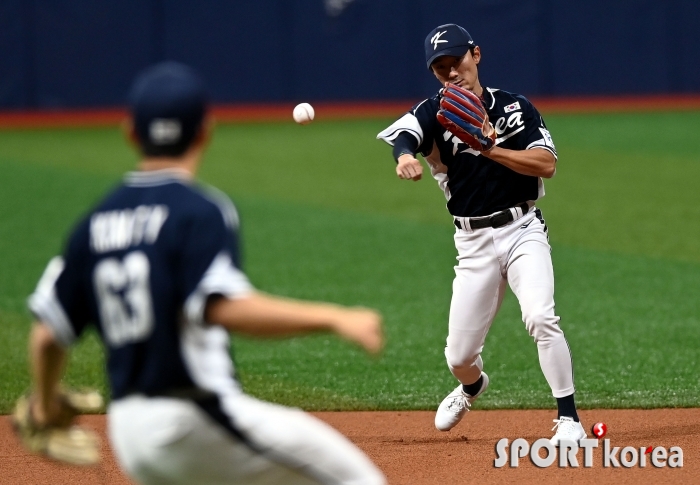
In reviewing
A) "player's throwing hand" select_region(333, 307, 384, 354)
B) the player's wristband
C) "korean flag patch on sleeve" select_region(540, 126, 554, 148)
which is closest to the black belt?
"korean flag patch on sleeve" select_region(540, 126, 554, 148)

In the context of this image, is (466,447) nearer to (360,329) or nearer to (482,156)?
(482,156)

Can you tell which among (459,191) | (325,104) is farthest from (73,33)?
(459,191)

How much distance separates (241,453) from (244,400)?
0.14 m

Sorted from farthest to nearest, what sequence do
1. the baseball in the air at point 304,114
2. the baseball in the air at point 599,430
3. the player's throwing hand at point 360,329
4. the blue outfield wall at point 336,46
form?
the blue outfield wall at point 336,46 → the baseball in the air at point 304,114 → the baseball in the air at point 599,430 → the player's throwing hand at point 360,329

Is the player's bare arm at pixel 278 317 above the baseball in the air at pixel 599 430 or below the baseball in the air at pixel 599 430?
above

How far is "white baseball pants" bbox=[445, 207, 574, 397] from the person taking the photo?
5539 millimetres

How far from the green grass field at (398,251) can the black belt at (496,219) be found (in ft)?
4.14

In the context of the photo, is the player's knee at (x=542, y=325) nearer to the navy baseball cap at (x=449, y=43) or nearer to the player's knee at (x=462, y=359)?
the player's knee at (x=462, y=359)

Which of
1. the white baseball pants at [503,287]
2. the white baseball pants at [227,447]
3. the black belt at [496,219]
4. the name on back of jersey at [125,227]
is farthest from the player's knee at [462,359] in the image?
the name on back of jersey at [125,227]

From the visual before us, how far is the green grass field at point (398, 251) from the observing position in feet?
24.9

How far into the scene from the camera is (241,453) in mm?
3014

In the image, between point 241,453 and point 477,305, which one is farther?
point 477,305

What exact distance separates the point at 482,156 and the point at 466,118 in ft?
1.31

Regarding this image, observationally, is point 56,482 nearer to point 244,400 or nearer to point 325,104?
point 244,400
